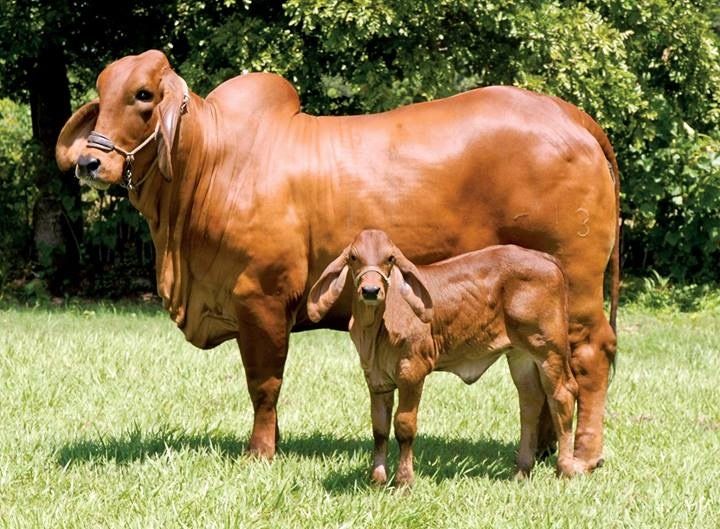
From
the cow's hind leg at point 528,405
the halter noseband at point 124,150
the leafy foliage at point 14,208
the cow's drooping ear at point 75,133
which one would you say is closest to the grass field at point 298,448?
the cow's hind leg at point 528,405

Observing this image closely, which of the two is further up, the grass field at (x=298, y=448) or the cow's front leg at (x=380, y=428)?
the cow's front leg at (x=380, y=428)

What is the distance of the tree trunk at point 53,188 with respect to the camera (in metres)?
13.9

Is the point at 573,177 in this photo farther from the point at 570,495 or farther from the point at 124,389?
the point at 124,389

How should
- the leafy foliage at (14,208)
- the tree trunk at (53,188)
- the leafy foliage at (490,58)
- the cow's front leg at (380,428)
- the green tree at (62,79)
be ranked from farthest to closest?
the leafy foliage at (14,208), the tree trunk at (53,188), the green tree at (62,79), the leafy foliage at (490,58), the cow's front leg at (380,428)

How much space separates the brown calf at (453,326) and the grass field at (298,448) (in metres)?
0.31

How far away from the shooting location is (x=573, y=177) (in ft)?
18.0

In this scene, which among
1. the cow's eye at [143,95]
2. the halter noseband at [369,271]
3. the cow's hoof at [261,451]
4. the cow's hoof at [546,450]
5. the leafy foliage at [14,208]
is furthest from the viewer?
the leafy foliage at [14,208]

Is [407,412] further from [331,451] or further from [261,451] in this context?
[331,451]

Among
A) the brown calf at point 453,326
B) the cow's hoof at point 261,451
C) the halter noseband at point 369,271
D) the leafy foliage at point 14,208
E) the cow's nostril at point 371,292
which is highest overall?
the halter noseband at point 369,271

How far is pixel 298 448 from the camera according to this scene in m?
6.05

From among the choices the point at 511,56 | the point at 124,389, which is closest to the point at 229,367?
the point at 124,389

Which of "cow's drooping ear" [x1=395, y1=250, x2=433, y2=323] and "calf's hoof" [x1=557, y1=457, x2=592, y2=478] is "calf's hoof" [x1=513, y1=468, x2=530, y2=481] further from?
"cow's drooping ear" [x1=395, y1=250, x2=433, y2=323]

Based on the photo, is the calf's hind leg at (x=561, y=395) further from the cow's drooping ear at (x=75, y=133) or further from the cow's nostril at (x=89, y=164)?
the cow's drooping ear at (x=75, y=133)

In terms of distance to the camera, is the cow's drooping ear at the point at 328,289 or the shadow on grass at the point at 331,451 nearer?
the cow's drooping ear at the point at 328,289
